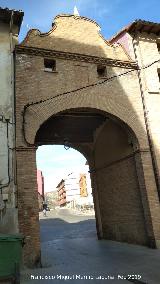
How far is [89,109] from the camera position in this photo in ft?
41.7

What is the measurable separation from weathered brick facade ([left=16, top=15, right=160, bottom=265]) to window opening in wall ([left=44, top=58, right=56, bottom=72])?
19 centimetres

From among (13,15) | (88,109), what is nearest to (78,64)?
(88,109)

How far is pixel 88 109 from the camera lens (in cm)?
1270

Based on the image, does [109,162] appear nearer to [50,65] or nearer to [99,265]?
[50,65]

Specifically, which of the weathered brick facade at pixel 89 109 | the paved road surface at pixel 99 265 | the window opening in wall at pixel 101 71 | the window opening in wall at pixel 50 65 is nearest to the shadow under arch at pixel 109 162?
the weathered brick facade at pixel 89 109

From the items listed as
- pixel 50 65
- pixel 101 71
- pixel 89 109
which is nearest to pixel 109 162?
pixel 89 109

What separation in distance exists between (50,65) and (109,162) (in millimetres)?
5800

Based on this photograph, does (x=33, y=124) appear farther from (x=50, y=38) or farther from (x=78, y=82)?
(x=50, y=38)

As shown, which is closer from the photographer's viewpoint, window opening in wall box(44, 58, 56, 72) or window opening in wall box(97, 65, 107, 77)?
window opening in wall box(44, 58, 56, 72)

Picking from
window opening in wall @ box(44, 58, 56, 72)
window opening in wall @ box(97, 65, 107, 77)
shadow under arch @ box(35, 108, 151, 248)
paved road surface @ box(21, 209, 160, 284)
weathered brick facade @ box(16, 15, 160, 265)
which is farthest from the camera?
window opening in wall @ box(97, 65, 107, 77)

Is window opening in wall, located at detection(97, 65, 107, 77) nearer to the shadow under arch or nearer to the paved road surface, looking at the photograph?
the shadow under arch

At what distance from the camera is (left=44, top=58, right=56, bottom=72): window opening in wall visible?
1285 centimetres

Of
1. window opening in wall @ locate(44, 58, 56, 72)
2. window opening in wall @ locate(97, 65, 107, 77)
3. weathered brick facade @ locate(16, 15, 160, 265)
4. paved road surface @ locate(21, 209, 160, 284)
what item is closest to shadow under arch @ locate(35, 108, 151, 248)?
weathered brick facade @ locate(16, 15, 160, 265)

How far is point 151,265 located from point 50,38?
9648 millimetres
